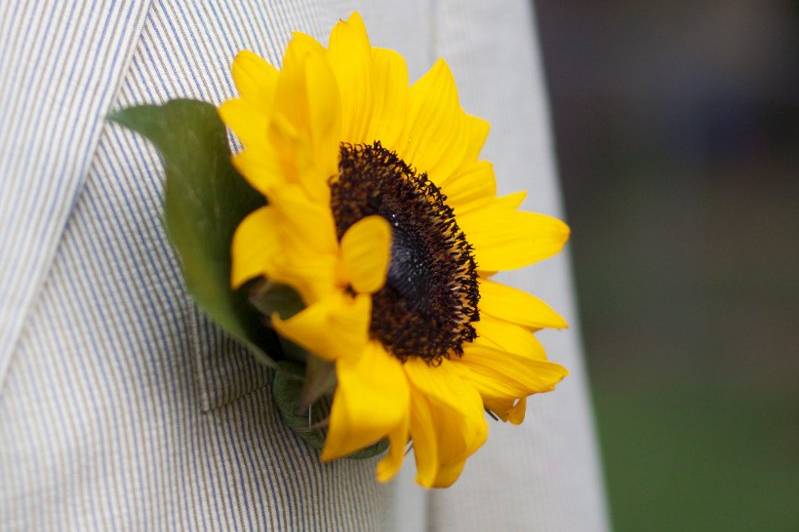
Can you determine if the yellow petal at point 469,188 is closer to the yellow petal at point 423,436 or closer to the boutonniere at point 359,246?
the boutonniere at point 359,246

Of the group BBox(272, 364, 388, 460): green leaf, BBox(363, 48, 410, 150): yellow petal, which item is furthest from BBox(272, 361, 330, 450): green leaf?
BBox(363, 48, 410, 150): yellow petal

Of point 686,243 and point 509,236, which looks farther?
point 686,243

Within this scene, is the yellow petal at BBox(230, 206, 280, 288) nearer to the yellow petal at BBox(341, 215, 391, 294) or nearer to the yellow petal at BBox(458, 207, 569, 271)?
the yellow petal at BBox(341, 215, 391, 294)

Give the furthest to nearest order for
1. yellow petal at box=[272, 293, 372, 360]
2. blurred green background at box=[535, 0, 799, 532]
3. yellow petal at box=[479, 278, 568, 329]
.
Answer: blurred green background at box=[535, 0, 799, 532]
yellow petal at box=[479, 278, 568, 329]
yellow petal at box=[272, 293, 372, 360]

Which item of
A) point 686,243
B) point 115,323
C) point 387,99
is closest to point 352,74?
point 387,99

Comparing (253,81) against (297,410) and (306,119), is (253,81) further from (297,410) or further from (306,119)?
(297,410)
